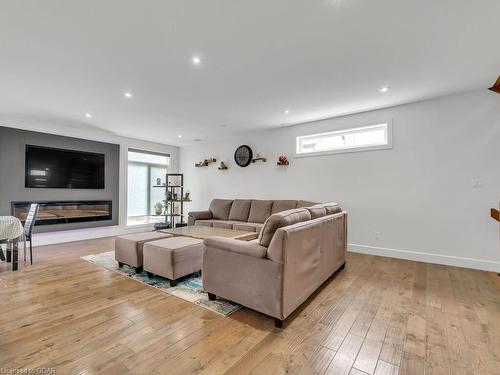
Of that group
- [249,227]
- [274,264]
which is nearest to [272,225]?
[274,264]

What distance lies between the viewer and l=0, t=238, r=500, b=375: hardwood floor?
150cm

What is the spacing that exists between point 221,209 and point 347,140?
3.10 meters

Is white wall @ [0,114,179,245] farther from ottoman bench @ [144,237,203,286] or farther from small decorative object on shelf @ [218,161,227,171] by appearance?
ottoman bench @ [144,237,203,286]

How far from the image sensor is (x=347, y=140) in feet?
14.4

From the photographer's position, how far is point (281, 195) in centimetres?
514

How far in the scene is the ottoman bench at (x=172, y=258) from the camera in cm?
262

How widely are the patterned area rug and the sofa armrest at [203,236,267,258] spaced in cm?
55

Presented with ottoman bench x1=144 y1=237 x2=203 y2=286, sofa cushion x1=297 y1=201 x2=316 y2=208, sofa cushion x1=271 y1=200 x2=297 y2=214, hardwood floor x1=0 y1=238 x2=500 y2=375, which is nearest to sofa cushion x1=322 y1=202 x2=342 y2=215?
hardwood floor x1=0 y1=238 x2=500 y2=375

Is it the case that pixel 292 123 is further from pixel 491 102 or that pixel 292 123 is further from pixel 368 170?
pixel 491 102

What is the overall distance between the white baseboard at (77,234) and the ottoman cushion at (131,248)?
2542 millimetres

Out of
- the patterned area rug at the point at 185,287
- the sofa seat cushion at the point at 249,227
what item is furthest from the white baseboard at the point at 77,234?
the sofa seat cushion at the point at 249,227

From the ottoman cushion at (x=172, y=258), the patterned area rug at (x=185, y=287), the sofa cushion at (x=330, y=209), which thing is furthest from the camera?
the sofa cushion at (x=330, y=209)

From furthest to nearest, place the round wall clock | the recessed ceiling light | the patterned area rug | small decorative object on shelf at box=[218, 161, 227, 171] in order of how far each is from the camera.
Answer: small decorative object on shelf at box=[218, 161, 227, 171]
the round wall clock
the recessed ceiling light
the patterned area rug

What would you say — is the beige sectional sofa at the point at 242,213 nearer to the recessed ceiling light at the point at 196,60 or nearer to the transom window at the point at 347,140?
the transom window at the point at 347,140
